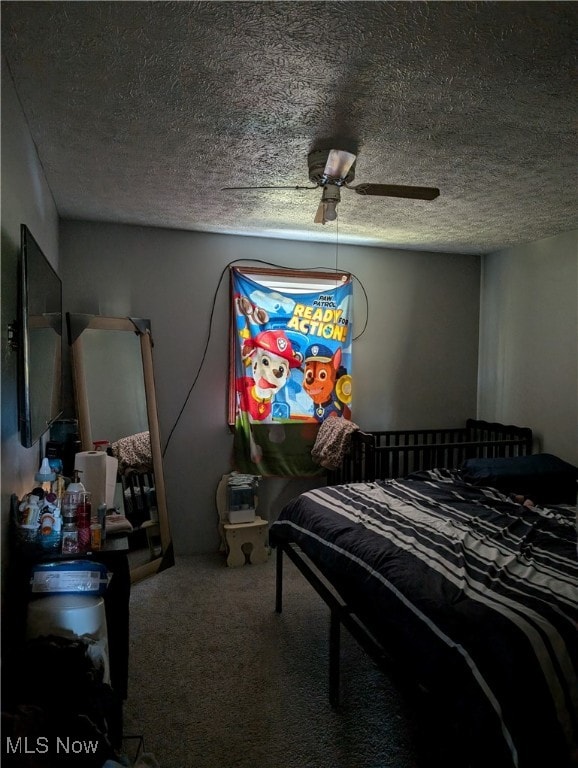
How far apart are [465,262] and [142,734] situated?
4235 mm

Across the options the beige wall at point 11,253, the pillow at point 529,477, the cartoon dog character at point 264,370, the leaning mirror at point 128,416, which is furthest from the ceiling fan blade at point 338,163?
the pillow at point 529,477

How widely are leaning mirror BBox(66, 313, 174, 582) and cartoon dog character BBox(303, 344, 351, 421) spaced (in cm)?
127

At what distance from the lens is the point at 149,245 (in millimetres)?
3789

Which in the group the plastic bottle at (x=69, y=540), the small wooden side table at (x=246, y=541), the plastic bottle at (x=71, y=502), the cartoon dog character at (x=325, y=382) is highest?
the cartoon dog character at (x=325, y=382)

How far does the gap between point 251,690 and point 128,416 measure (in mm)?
1974

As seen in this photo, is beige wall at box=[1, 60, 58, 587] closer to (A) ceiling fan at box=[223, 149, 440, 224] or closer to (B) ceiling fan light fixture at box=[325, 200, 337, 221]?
(A) ceiling fan at box=[223, 149, 440, 224]

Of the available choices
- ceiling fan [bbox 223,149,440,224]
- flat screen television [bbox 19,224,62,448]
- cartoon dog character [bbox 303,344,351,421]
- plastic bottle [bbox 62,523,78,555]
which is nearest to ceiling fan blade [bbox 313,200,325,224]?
ceiling fan [bbox 223,149,440,224]

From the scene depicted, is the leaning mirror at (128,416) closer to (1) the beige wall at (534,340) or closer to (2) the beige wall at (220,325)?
(2) the beige wall at (220,325)

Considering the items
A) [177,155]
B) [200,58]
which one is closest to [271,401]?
[177,155]

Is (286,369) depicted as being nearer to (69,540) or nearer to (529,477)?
(529,477)

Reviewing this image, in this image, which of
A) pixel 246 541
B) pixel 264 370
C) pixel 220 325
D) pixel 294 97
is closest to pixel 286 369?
pixel 264 370

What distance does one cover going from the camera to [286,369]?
13.3 ft

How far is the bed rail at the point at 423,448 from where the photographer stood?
146 inches

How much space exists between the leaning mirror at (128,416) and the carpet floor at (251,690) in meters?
0.41
